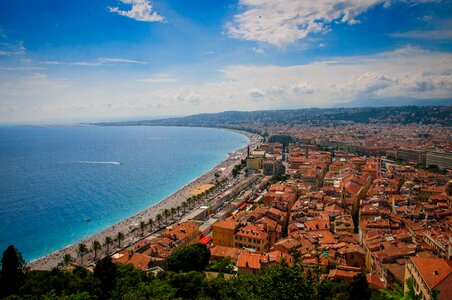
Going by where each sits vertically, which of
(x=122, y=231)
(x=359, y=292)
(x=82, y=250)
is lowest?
(x=122, y=231)

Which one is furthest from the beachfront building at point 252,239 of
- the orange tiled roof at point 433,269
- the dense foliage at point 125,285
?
the orange tiled roof at point 433,269

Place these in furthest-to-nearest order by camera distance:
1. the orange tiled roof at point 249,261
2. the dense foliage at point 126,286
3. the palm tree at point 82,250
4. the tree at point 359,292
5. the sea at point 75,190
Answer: the sea at point 75,190, the palm tree at point 82,250, the orange tiled roof at point 249,261, the tree at point 359,292, the dense foliage at point 126,286

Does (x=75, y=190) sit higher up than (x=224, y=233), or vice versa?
(x=224, y=233)

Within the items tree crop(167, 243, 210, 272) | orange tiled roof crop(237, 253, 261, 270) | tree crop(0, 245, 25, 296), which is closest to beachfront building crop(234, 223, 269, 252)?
orange tiled roof crop(237, 253, 261, 270)

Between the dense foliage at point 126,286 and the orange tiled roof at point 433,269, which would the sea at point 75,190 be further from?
the orange tiled roof at point 433,269

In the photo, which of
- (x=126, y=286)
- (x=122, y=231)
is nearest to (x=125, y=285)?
(x=126, y=286)

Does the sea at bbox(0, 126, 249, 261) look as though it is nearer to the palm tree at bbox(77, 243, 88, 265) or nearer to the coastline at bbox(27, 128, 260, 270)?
the coastline at bbox(27, 128, 260, 270)

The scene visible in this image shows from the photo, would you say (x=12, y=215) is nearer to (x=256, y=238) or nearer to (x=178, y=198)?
(x=178, y=198)

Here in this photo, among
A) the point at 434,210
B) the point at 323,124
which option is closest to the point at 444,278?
the point at 434,210

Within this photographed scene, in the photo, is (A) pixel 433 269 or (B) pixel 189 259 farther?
(B) pixel 189 259

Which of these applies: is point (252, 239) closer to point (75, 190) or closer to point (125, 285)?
point (125, 285)
